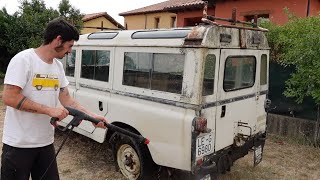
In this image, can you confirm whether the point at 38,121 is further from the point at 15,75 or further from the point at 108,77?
the point at 108,77

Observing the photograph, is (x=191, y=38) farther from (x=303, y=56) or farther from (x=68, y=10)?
(x=68, y=10)

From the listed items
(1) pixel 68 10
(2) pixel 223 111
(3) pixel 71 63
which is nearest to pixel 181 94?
(2) pixel 223 111

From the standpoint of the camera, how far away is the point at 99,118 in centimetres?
279

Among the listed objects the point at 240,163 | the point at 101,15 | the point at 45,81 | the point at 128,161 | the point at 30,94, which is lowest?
the point at 240,163

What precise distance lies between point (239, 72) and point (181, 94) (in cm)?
119

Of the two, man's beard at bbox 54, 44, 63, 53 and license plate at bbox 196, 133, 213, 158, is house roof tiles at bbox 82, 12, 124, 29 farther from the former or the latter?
man's beard at bbox 54, 44, 63, 53

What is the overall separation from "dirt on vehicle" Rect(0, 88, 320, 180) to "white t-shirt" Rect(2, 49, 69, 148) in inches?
97.6

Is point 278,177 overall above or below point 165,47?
below

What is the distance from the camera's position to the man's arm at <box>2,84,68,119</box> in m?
2.45

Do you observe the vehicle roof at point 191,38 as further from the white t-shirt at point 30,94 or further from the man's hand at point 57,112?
the man's hand at point 57,112

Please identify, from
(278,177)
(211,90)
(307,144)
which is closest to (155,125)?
(211,90)

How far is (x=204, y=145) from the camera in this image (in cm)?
392

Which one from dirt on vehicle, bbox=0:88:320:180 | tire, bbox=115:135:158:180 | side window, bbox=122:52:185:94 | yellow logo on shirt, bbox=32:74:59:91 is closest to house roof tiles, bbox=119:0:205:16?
dirt on vehicle, bbox=0:88:320:180

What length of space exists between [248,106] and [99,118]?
2.71m
